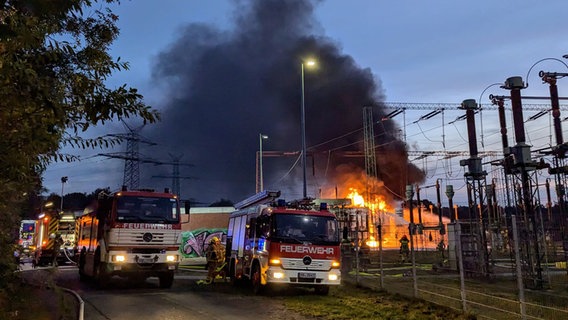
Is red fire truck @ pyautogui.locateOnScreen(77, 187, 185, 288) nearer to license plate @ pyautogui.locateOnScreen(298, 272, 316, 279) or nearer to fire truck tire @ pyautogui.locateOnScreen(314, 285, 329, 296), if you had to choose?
license plate @ pyautogui.locateOnScreen(298, 272, 316, 279)

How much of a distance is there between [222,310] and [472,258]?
11.8m

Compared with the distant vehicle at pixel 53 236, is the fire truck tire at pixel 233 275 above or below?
below

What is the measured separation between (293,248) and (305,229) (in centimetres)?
74

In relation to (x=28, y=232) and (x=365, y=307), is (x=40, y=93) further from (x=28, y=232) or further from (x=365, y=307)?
(x=28, y=232)

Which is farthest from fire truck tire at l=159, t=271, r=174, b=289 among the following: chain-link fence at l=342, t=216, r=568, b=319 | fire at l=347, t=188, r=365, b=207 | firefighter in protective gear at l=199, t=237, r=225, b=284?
fire at l=347, t=188, r=365, b=207

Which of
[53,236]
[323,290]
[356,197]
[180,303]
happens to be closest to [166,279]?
[180,303]

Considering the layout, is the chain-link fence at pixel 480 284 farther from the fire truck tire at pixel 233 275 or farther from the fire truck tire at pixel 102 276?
the fire truck tire at pixel 102 276

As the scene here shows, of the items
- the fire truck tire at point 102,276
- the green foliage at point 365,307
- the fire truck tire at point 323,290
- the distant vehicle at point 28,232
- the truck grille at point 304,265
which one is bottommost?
the green foliage at point 365,307

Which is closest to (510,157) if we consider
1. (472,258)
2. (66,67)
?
(472,258)

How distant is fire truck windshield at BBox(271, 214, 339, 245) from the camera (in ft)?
40.5

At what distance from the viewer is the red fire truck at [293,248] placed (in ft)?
39.6

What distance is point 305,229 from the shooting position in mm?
12680

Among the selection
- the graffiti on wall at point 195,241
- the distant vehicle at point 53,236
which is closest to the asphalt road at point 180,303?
the distant vehicle at point 53,236

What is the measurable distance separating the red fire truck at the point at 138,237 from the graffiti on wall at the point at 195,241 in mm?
15748
